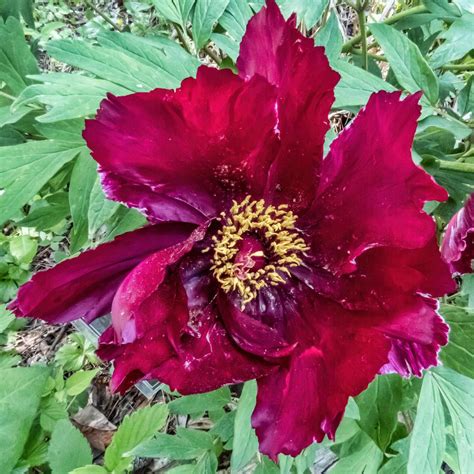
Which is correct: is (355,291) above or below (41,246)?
above

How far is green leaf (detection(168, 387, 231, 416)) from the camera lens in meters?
1.11

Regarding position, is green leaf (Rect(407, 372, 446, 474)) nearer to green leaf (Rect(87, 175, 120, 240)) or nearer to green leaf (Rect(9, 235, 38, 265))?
green leaf (Rect(87, 175, 120, 240))

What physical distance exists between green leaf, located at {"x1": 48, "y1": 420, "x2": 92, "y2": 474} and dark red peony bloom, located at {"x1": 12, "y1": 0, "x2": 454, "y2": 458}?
0.79 m

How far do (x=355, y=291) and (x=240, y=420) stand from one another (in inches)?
10.5

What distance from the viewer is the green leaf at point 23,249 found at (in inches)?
65.9

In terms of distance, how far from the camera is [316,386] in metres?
0.60

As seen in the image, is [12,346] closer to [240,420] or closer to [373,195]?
[240,420]

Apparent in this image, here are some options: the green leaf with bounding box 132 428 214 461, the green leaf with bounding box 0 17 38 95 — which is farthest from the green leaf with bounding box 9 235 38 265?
the green leaf with bounding box 0 17 38 95

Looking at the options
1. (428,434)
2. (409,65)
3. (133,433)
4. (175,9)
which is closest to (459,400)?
(428,434)

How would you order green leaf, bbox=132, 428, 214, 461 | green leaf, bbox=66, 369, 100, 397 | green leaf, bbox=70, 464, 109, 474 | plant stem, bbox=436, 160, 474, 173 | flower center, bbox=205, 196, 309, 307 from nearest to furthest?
flower center, bbox=205, 196, 309, 307 → plant stem, bbox=436, 160, 474, 173 → green leaf, bbox=132, 428, 214, 461 → green leaf, bbox=70, 464, 109, 474 → green leaf, bbox=66, 369, 100, 397

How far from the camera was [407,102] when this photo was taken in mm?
549

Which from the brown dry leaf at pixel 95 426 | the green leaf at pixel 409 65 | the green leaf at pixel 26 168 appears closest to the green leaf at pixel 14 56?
the green leaf at pixel 26 168

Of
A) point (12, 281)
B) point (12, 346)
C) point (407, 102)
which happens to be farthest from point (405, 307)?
point (12, 346)

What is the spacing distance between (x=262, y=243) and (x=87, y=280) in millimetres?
204
